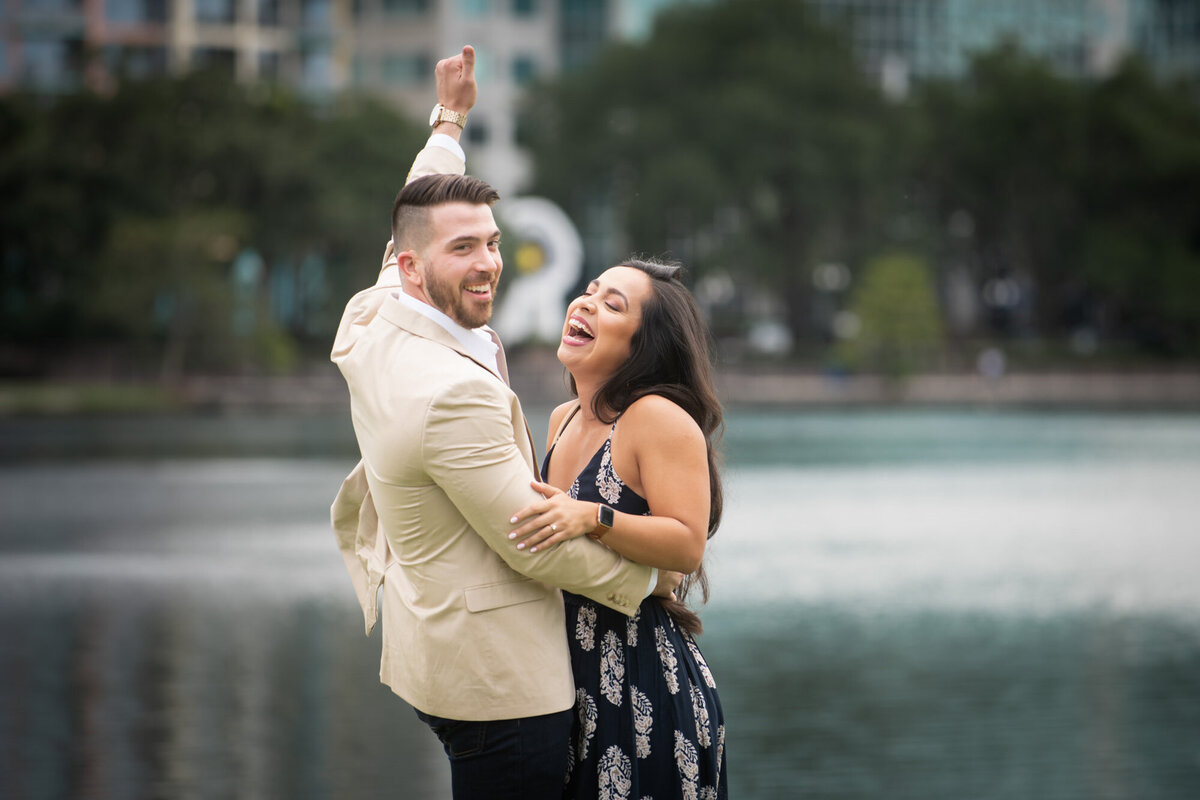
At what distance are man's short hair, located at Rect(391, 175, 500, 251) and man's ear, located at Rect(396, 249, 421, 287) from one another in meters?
0.02

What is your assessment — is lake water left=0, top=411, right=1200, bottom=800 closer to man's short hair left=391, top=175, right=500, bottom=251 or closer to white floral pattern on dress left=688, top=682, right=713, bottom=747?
white floral pattern on dress left=688, top=682, right=713, bottom=747

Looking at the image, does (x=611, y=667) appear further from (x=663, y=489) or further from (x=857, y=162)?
(x=857, y=162)

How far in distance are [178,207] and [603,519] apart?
50969mm

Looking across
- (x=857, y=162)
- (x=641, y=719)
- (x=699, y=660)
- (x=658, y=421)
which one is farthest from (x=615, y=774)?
(x=857, y=162)

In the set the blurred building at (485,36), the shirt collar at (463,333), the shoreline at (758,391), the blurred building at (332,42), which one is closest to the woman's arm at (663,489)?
the shirt collar at (463,333)

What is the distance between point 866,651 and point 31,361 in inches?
1861

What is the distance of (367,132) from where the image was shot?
181 feet

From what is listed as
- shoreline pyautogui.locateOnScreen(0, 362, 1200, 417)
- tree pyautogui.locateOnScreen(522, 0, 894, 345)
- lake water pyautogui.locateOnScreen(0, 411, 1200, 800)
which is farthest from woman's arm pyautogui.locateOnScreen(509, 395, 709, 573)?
tree pyautogui.locateOnScreen(522, 0, 894, 345)

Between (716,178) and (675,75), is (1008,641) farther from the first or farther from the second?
(675,75)

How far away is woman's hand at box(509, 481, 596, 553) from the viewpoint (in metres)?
3.06

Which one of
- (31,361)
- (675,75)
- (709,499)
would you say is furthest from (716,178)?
(709,499)

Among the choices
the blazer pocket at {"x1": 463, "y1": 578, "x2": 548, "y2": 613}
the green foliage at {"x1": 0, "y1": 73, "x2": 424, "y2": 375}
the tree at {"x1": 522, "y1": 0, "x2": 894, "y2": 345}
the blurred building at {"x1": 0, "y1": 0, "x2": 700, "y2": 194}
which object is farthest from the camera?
the blurred building at {"x1": 0, "y1": 0, "x2": 700, "y2": 194}

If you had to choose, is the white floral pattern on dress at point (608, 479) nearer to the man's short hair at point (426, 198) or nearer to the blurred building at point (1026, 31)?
the man's short hair at point (426, 198)

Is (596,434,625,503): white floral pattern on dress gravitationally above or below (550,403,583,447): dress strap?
below
